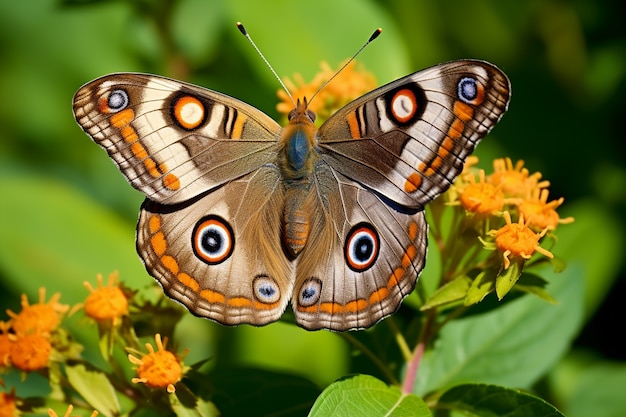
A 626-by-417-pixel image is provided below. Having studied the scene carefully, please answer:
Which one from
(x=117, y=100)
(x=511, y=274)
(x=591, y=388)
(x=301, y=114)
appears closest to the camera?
(x=511, y=274)

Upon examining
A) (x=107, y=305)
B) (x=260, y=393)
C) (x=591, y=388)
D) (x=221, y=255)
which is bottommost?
(x=591, y=388)

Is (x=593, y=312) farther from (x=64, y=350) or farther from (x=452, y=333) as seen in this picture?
(x=64, y=350)

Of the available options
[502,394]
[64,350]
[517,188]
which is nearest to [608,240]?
[517,188]

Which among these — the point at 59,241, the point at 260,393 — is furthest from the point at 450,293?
the point at 59,241

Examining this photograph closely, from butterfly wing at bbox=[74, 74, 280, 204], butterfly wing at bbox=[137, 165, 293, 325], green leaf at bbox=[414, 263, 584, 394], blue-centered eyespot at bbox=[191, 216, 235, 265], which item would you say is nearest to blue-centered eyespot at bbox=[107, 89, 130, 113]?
butterfly wing at bbox=[74, 74, 280, 204]

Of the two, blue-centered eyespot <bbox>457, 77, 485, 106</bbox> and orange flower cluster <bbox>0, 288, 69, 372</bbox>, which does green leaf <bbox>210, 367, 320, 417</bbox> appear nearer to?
orange flower cluster <bbox>0, 288, 69, 372</bbox>

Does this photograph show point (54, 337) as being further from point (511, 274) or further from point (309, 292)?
point (511, 274)
